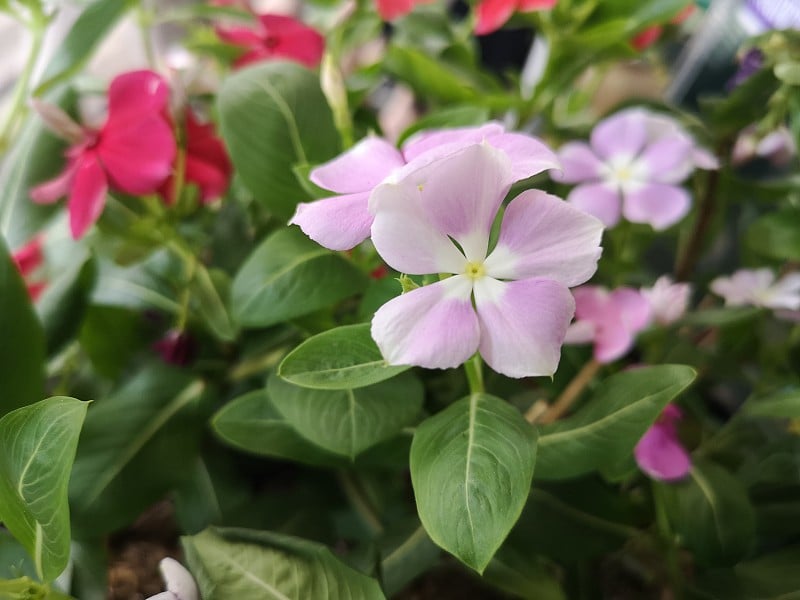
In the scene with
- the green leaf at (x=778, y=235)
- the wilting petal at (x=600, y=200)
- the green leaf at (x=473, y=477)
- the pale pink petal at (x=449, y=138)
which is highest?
the pale pink petal at (x=449, y=138)

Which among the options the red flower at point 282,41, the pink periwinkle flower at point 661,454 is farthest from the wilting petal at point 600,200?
the red flower at point 282,41

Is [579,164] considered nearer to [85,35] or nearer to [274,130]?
[274,130]

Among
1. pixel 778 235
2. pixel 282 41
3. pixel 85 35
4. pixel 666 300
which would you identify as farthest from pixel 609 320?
pixel 85 35

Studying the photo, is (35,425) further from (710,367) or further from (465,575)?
(710,367)

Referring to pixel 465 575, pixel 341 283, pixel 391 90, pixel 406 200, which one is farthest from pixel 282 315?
pixel 391 90

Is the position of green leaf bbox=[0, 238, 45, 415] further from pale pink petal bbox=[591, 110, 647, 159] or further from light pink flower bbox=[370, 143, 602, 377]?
pale pink petal bbox=[591, 110, 647, 159]

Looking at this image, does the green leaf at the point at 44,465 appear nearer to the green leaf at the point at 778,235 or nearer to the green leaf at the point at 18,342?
the green leaf at the point at 18,342
